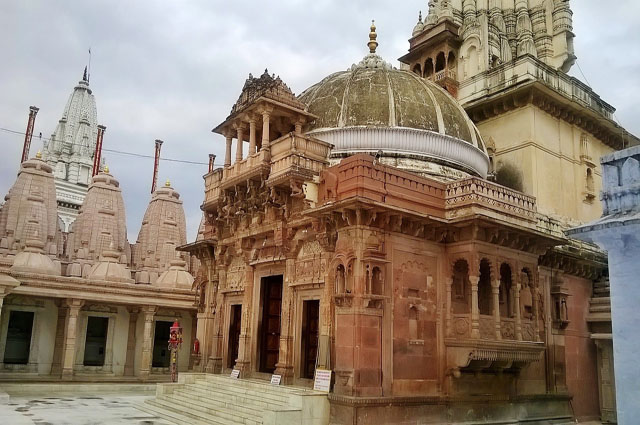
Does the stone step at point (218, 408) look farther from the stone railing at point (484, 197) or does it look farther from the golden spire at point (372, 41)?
the golden spire at point (372, 41)

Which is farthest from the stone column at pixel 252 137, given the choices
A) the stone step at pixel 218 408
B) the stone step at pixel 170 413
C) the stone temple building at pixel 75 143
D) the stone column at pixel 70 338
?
the stone temple building at pixel 75 143

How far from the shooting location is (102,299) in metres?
24.6

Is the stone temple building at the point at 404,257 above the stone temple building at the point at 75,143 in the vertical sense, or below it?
below

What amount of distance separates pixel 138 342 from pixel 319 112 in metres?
15.1

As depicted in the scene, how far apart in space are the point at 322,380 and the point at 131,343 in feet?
51.9

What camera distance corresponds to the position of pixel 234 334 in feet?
62.2

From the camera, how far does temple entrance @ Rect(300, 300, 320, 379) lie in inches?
604

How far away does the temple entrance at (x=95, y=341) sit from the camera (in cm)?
2589

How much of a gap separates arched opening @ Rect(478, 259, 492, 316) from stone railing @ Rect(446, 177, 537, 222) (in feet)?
5.74

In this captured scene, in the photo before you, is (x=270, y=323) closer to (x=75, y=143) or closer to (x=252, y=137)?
(x=252, y=137)

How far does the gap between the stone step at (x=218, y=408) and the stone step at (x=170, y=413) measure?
0.26 m

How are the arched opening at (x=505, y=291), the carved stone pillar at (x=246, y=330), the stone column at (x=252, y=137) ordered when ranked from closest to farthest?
the arched opening at (x=505, y=291) → the carved stone pillar at (x=246, y=330) → the stone column at (x=252, y=137)

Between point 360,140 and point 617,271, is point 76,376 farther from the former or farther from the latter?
point 617,271

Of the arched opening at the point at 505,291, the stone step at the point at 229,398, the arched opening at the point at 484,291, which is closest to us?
the stone step at the point at 229,398
